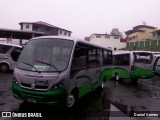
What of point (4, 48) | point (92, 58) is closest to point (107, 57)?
point (92, 58)

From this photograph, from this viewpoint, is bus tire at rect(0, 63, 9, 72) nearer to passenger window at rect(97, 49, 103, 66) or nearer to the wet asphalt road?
the wet asphalt road

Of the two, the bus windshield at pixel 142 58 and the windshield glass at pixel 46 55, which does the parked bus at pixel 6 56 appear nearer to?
the bus windshield at pixel 142 58

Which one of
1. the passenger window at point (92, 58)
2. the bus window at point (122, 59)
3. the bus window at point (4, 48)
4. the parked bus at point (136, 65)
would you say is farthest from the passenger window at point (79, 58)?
the bus window at point (4, 48)

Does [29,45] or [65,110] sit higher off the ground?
[29,45]

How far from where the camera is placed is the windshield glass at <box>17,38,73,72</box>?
734 cm

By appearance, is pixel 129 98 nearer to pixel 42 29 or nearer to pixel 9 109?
pixel 9 109

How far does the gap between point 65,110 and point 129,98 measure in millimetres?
4219

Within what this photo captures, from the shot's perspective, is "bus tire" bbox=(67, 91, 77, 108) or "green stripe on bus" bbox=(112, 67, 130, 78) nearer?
"bus tire" bbox=(67, 91, 77, 108)

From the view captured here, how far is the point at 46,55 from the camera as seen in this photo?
7.67 meters

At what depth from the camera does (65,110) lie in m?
7.77

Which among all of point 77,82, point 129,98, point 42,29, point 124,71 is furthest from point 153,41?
point 77,82

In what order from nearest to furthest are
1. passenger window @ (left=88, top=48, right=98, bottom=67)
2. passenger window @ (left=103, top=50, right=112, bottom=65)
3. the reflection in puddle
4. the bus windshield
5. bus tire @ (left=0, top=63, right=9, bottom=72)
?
the reflection in puddle, passenger window @ (left=88, top=48, right=98, bottom=67), passenger window @ (left=103, top=50, right=112, bottom=65), the bus windshield, bus tire @ (left=0, top=63, right=9, bottom=72)

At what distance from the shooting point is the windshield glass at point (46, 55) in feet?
24.1

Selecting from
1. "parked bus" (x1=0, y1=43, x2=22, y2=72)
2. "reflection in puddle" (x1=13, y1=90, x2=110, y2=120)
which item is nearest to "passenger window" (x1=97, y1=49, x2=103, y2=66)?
"reflection in puddle" (x1=13, y1=90, x2=110, y2=120)
